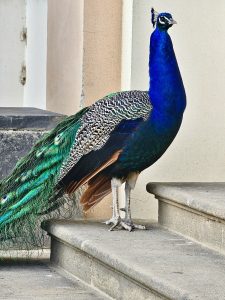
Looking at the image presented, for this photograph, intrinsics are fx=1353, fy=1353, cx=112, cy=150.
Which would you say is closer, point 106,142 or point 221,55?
point 106,142

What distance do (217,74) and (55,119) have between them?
0.90 m

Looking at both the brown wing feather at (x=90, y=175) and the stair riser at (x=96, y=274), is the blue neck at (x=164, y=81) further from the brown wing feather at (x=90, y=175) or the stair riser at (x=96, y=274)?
the stair riser at (x=96, y=274)

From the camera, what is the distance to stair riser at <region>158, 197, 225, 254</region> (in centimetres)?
596

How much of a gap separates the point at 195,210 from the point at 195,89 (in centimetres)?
126

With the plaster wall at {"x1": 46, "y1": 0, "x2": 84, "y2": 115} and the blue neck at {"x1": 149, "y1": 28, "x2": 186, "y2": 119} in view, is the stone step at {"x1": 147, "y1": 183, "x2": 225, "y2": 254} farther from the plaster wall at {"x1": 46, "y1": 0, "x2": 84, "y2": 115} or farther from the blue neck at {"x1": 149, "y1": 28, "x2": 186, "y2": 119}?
the plaster wall at {"x1": 46, "y1": 0, "x2": 84, "y2": 115}

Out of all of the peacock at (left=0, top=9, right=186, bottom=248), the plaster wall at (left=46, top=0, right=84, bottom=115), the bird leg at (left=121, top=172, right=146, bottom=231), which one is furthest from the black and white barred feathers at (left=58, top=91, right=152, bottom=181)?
the plaster wall at (left=46, top=0, right=84, bottom=115)

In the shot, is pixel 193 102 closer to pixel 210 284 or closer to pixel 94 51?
pixel 94 51

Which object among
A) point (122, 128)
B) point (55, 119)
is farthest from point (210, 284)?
point (55, 119)

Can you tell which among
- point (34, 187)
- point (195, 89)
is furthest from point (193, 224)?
point (195, 89)

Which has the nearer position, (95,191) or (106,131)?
(106,131)

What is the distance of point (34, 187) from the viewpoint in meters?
6.72

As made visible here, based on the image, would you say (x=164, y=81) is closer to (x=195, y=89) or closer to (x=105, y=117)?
(x=105, y=117)

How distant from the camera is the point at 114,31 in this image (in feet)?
24.1

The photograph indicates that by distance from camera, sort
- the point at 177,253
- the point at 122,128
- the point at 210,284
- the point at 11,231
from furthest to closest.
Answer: the point at 11,231 < the point at 122,128 < the point at 177,253 < the point at 210,284
